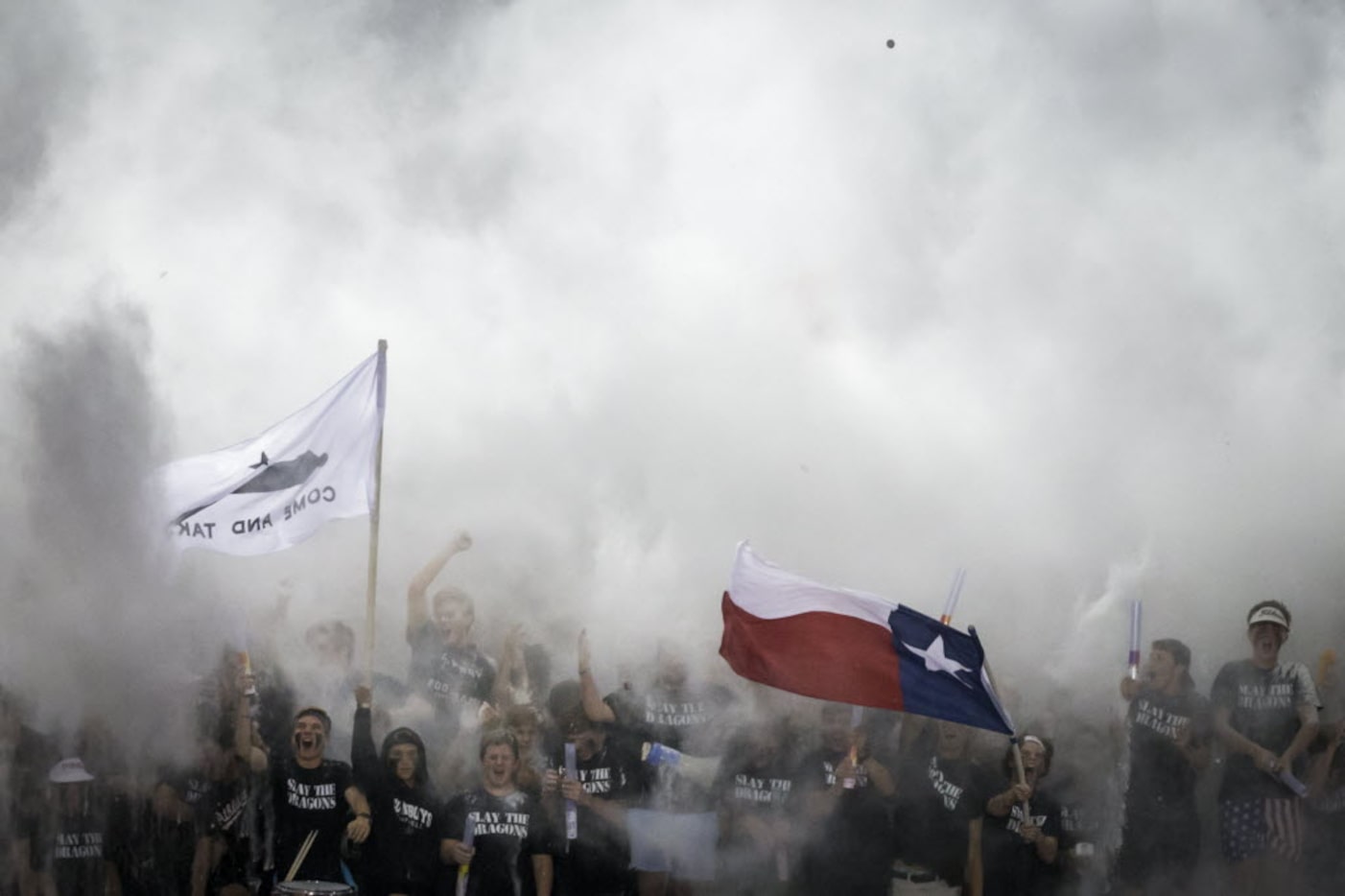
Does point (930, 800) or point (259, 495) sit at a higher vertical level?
point (259, 495)

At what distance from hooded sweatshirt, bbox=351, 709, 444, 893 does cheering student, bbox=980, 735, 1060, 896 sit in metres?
3.26

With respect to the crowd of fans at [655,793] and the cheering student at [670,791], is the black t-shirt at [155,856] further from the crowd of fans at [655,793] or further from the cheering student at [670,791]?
the cheering student at [670,791]

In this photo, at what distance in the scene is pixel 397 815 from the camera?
963 cm

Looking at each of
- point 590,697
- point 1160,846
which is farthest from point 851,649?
point 1160,846

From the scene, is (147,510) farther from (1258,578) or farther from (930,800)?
(1258,578)

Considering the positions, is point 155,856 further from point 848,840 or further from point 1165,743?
point 1165,743

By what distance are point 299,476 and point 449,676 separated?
1.58m

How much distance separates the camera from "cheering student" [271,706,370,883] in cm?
965

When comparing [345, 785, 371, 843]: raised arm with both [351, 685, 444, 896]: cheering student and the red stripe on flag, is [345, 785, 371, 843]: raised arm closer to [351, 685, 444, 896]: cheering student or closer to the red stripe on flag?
[351, 685, 444, 896]: cheering student

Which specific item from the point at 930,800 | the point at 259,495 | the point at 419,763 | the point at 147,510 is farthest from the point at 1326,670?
the point at 147,510

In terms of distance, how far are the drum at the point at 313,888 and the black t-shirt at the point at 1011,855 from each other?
147 inches

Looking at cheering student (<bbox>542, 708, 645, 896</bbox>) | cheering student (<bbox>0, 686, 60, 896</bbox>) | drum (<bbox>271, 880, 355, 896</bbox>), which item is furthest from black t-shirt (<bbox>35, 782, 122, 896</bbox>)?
cheering student (<bbox>542, 708, 645, 896</bbox>)

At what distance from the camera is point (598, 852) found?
9.94 metres

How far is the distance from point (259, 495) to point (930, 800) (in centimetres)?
451
